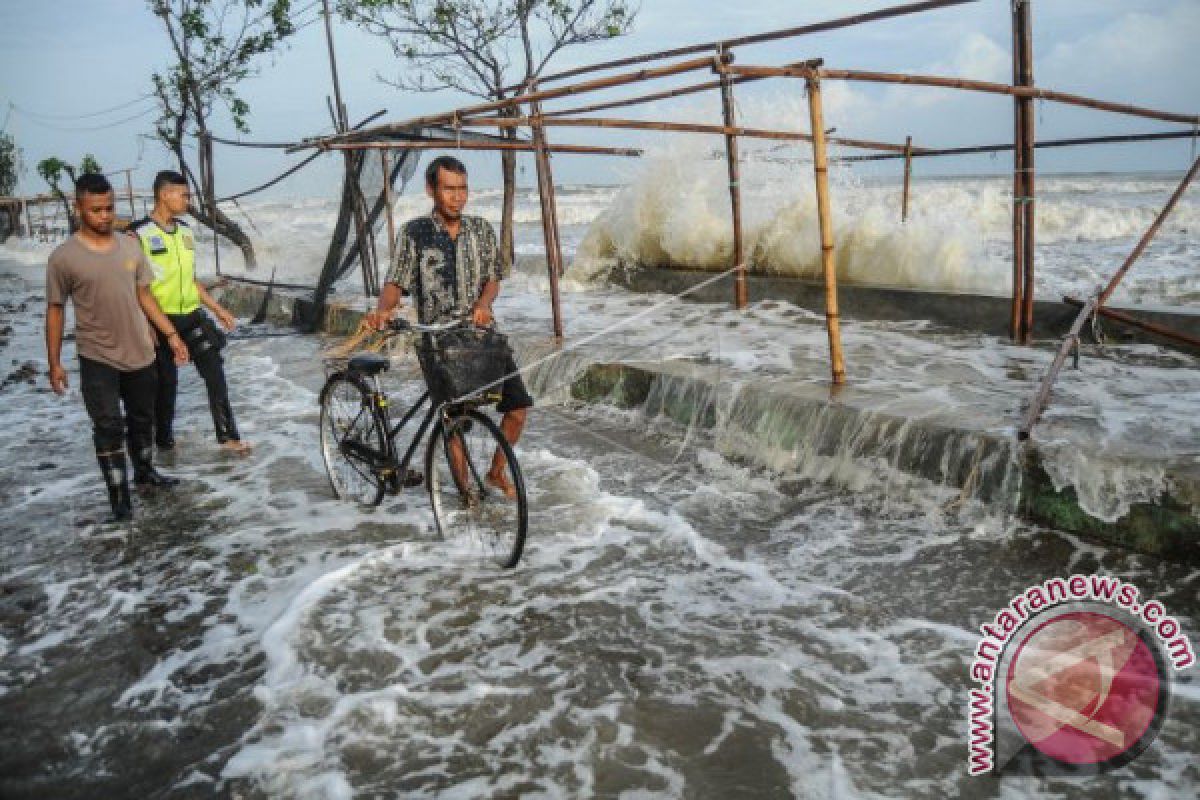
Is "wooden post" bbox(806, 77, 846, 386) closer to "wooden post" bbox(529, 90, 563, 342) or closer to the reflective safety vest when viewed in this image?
"wooden post" bbox(529, 90, 563, 342)

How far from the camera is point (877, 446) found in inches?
204

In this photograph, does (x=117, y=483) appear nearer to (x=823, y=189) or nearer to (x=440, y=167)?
(x=440, y=167)

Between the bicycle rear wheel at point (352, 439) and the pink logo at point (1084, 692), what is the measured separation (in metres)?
3.53

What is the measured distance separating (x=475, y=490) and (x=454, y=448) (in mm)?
253

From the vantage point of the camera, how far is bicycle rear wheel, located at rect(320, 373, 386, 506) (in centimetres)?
502

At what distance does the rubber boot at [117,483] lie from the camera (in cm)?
523

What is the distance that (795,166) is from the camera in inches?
460

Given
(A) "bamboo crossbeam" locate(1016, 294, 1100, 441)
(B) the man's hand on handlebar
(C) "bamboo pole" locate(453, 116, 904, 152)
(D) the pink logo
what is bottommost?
(D) the pink logo

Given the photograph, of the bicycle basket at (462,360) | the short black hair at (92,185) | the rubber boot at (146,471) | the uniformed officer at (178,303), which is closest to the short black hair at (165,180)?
the uniformed officer at (178,303)

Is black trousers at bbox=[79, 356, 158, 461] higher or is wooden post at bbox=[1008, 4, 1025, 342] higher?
wooden post at bbox=[1008, 4, 1025, 342]

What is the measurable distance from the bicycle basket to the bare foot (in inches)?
17.8

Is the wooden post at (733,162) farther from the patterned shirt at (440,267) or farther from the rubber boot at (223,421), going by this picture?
the rubber boot at (223,421)

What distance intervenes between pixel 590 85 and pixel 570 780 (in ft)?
18.2

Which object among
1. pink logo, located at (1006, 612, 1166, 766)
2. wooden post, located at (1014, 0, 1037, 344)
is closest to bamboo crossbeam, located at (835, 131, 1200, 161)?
wooden post, located at (1014, 0, 1037, 344)
